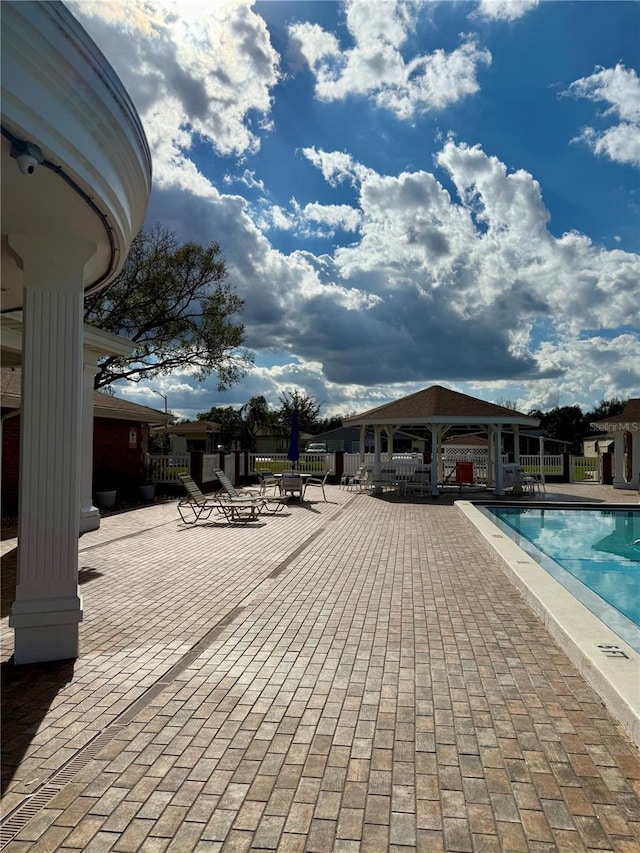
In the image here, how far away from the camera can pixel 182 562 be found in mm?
7863

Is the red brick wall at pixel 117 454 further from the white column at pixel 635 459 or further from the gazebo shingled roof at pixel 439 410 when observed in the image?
the white column at pixel 635 459

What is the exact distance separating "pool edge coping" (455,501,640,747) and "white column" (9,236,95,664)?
378 cm

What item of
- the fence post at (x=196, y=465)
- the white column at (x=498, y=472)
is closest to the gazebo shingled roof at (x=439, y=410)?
the white column at (x=498, y=472)

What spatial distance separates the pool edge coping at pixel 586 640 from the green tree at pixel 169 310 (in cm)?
1868

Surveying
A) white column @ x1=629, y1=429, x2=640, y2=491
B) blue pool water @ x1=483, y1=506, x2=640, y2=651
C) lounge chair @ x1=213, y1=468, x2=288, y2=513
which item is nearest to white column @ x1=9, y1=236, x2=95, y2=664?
blue pool water @ x1=483, y1=506, x2=640, y2=651

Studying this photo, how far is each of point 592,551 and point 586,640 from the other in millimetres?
6877

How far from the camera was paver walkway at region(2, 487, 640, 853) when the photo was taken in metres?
2.40

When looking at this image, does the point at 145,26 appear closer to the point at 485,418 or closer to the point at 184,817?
the point at 184,817

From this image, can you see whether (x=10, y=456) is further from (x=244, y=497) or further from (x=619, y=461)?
(x=619, y=461)

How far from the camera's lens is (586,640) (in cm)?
413

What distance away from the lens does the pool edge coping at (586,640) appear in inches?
128

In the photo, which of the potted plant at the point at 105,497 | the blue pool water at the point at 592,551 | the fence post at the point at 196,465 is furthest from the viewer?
the fence post at the point at 196,465

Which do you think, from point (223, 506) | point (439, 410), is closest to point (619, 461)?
point (439, 410)

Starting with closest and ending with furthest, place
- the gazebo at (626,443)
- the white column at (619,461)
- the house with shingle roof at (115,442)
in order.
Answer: the house with shingle roof at (115,442) → the gazebo at (626,443) → the white column at (619,461)
